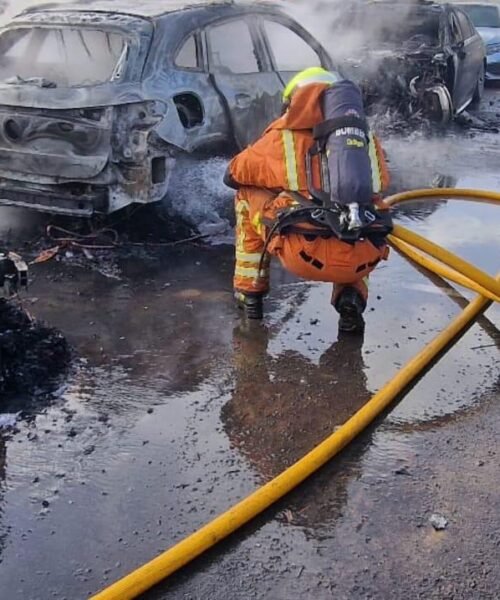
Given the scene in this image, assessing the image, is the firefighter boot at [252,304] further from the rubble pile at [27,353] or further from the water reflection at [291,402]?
the rubble pile at [27,353]

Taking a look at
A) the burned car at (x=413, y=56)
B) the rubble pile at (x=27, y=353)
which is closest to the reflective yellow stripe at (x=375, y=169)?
the rubble pile at (x=27, y=353)

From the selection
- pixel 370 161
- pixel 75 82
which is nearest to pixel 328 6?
pixel 75 82

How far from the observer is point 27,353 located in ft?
15.1

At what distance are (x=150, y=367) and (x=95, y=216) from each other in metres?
2.34

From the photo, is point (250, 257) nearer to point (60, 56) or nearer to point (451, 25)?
point (60, 56)

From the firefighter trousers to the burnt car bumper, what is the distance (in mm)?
1381

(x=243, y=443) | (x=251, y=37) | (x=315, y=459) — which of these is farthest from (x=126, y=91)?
(x=315, y=459)

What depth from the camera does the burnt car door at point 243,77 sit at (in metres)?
7.10

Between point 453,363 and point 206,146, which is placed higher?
point 206,146

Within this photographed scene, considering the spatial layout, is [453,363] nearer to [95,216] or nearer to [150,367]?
[150,367]

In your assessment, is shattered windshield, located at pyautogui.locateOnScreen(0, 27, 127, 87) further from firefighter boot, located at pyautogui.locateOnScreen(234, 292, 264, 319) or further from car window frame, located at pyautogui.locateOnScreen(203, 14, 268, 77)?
firefighter boot, located at pyautogui.locateOnScreen(234, 292, 264, 319)

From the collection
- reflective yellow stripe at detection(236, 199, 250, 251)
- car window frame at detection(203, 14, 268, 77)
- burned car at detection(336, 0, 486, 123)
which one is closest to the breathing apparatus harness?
reflective yellow stripe at detection(236, 199, 250, 251)

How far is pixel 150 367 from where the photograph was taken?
472 centimetres

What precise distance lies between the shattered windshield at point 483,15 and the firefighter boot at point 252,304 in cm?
1450
